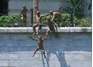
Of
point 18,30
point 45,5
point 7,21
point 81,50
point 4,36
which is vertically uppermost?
point 45,5

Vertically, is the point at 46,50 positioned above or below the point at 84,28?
below

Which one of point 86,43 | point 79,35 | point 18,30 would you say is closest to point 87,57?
point 86,43

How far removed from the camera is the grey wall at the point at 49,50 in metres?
9.52

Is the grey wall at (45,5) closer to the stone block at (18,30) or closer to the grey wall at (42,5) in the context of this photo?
the grey wall at (42,5)

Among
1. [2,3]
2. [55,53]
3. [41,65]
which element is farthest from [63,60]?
[2,3]

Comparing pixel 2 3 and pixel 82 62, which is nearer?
pixel 82 62

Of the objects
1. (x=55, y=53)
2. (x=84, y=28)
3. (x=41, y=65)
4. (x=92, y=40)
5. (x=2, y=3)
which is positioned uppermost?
(x=2, y=3)

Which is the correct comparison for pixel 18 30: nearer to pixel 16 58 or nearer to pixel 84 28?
pixel 16 58

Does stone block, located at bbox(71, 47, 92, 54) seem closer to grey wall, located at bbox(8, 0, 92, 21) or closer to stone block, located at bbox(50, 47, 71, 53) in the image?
stone block, located at bbox(50, 47, 71, 53)

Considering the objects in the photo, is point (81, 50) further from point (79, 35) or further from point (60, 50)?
point (60, 50)

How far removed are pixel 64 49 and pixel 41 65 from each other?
4.59ft

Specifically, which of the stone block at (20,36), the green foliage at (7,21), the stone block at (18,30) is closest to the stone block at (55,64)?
the stone block at (20,36)

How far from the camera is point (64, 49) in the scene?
9547mm

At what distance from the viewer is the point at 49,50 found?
952 centimetres
